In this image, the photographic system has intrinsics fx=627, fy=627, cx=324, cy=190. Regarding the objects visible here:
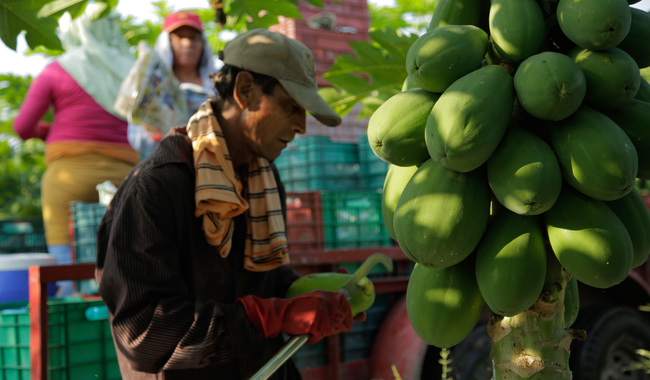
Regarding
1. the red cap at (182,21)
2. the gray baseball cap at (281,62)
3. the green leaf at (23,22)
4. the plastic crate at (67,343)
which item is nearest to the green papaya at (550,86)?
the gray baseball cap at (281,62)

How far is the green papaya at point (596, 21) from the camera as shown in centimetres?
94

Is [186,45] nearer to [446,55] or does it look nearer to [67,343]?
[67,343]

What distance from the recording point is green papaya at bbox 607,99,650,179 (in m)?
1.01

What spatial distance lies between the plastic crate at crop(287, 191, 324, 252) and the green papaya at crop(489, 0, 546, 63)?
2.51 m

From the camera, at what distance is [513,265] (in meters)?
0.96

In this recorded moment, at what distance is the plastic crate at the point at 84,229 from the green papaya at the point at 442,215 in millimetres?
2883

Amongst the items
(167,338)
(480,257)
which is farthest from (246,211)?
(480,257)

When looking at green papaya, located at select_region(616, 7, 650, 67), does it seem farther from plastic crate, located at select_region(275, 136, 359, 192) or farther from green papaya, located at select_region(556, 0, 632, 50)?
plastic crate, located at select_region(275, 136, 359, 192)

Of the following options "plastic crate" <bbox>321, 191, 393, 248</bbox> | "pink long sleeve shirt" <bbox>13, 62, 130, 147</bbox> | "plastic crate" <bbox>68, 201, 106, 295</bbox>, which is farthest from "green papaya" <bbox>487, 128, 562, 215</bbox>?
"pink long sleeve shirt" <bbox>13, 62, 130, 147</bbox>

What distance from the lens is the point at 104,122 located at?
13.8 ft

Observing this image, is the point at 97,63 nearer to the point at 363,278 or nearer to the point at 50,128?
the point at 50,128

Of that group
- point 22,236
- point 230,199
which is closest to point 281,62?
point 230,199

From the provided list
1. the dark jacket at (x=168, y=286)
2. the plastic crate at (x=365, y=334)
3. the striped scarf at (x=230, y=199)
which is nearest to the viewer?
the dark jacket at (x=168, y=286)

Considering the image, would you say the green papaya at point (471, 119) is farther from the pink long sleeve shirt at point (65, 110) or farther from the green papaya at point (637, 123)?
the pink long sleeve shirt at point (65, 110)
